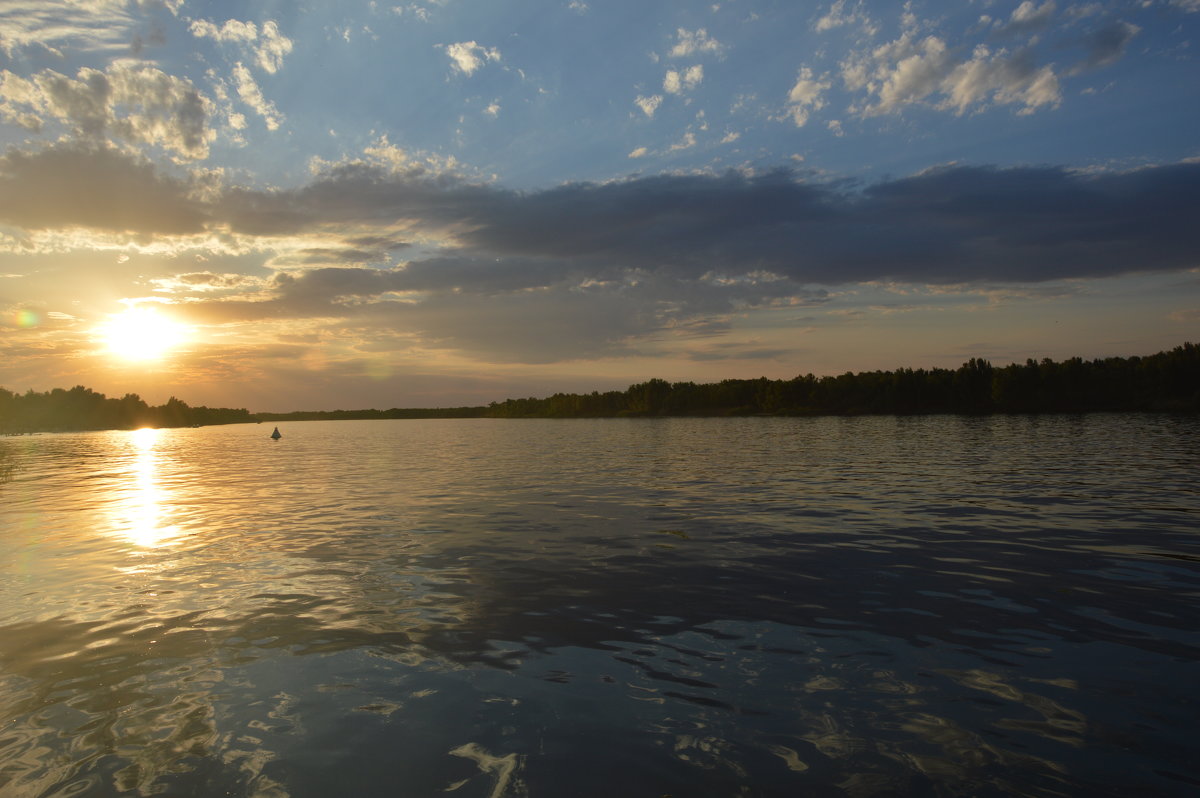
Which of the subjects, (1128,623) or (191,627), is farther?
(191,627)

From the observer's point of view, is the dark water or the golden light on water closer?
the dark water

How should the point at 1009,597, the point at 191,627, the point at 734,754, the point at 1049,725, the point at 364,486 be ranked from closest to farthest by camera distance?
the point at 734,754 < the point at 1049,725 < the point at 191,627 < the point at 1009,597 < the point at 364,486

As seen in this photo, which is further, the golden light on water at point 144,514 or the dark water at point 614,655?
the golden light on water at point 144,514

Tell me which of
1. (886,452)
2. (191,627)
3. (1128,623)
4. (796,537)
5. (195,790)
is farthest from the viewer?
(886,452)

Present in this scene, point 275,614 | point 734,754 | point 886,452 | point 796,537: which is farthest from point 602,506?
point 886,452

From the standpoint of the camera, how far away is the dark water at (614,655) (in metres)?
8.28

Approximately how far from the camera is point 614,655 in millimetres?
12164

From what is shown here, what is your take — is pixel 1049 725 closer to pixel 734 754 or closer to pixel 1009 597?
pixel 734 754

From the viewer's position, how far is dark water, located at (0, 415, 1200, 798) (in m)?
8.28

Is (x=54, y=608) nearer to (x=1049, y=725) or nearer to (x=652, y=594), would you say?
(x=652, y=594)

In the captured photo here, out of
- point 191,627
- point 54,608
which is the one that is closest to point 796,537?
point 191,627

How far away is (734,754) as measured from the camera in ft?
27.9

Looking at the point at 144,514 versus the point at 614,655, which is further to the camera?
the point at 144,514

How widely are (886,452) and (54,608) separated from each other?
62615mm
